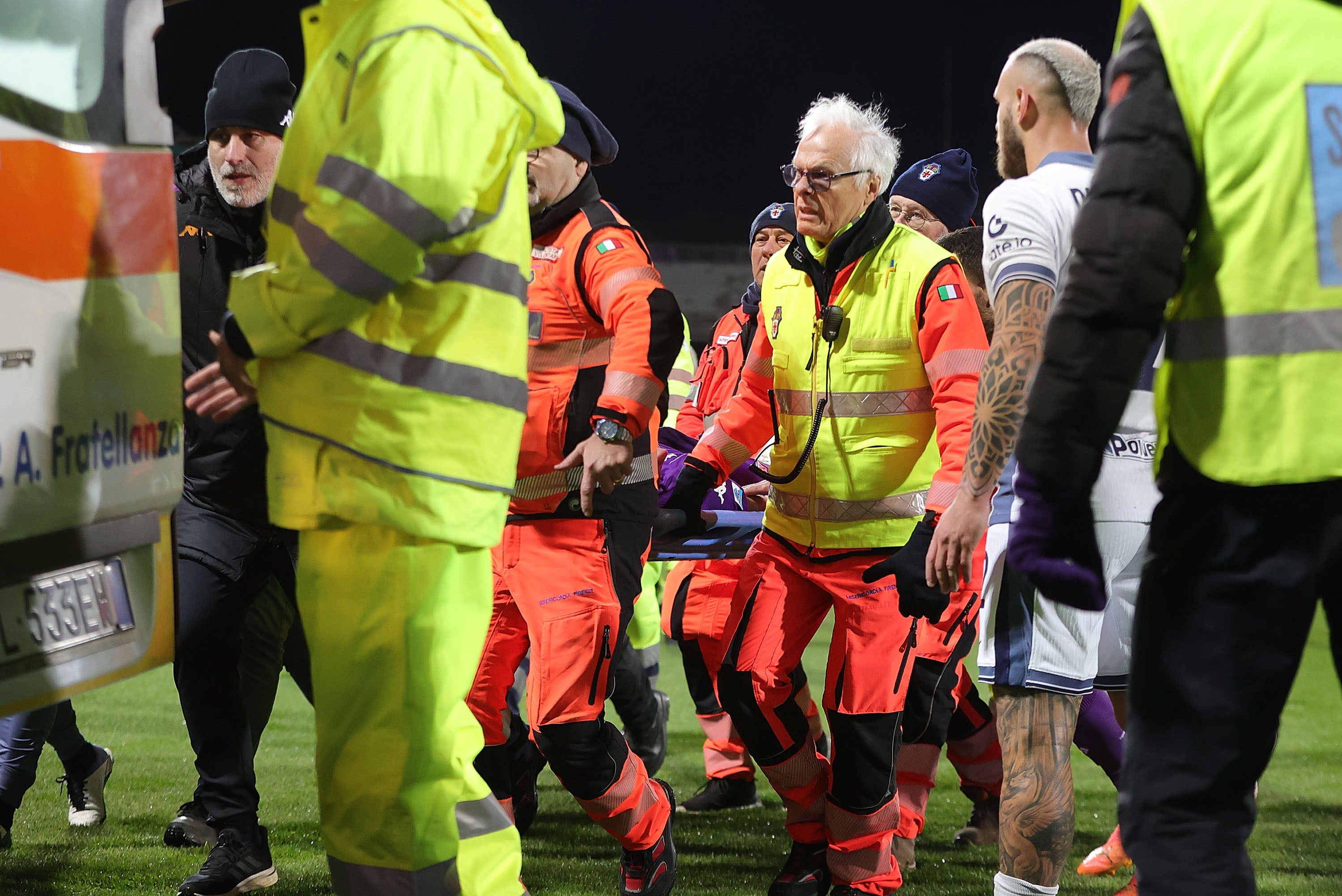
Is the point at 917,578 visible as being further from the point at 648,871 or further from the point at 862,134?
the point at 862,134

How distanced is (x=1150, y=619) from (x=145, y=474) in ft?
5.43

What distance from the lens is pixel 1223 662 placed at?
1709 mm

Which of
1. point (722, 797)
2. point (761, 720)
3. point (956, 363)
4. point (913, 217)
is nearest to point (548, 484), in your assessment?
point (761, 720)

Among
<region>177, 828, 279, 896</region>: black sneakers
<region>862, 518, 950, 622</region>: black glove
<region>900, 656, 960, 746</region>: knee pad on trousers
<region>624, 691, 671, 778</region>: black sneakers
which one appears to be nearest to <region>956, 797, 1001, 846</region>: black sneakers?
<region>900, 656, 960, 746</region>: knee pad on trousers

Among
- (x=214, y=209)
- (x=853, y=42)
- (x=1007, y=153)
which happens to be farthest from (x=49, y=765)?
(x=853, y=42)

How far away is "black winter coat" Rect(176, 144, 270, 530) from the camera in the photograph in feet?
12.1

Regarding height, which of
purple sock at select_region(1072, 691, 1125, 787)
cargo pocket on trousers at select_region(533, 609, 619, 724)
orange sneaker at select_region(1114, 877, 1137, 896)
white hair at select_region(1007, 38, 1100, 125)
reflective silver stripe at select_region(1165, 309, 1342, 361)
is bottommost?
orange sneaker at select_region(1114, 877, 1137, 896)

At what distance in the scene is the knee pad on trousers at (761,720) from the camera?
3.63 meters

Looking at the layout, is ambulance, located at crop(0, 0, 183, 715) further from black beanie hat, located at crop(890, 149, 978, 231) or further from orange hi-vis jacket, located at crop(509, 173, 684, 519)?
black beanie hat, located at crop(890, 149, 978, 231)

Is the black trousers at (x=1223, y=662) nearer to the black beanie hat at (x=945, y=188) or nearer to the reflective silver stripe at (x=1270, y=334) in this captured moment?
the reflective silver stripe at (x=1270, y=334)

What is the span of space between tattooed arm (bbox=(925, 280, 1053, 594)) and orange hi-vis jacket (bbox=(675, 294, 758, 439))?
2.87 metres

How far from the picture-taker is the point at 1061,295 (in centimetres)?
180

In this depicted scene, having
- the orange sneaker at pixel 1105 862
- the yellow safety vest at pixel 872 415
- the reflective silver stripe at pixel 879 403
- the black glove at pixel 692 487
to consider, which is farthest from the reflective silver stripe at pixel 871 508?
the orange sneaker at pixel 1105 862

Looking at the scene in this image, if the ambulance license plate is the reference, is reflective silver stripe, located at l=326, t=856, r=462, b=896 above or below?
below
